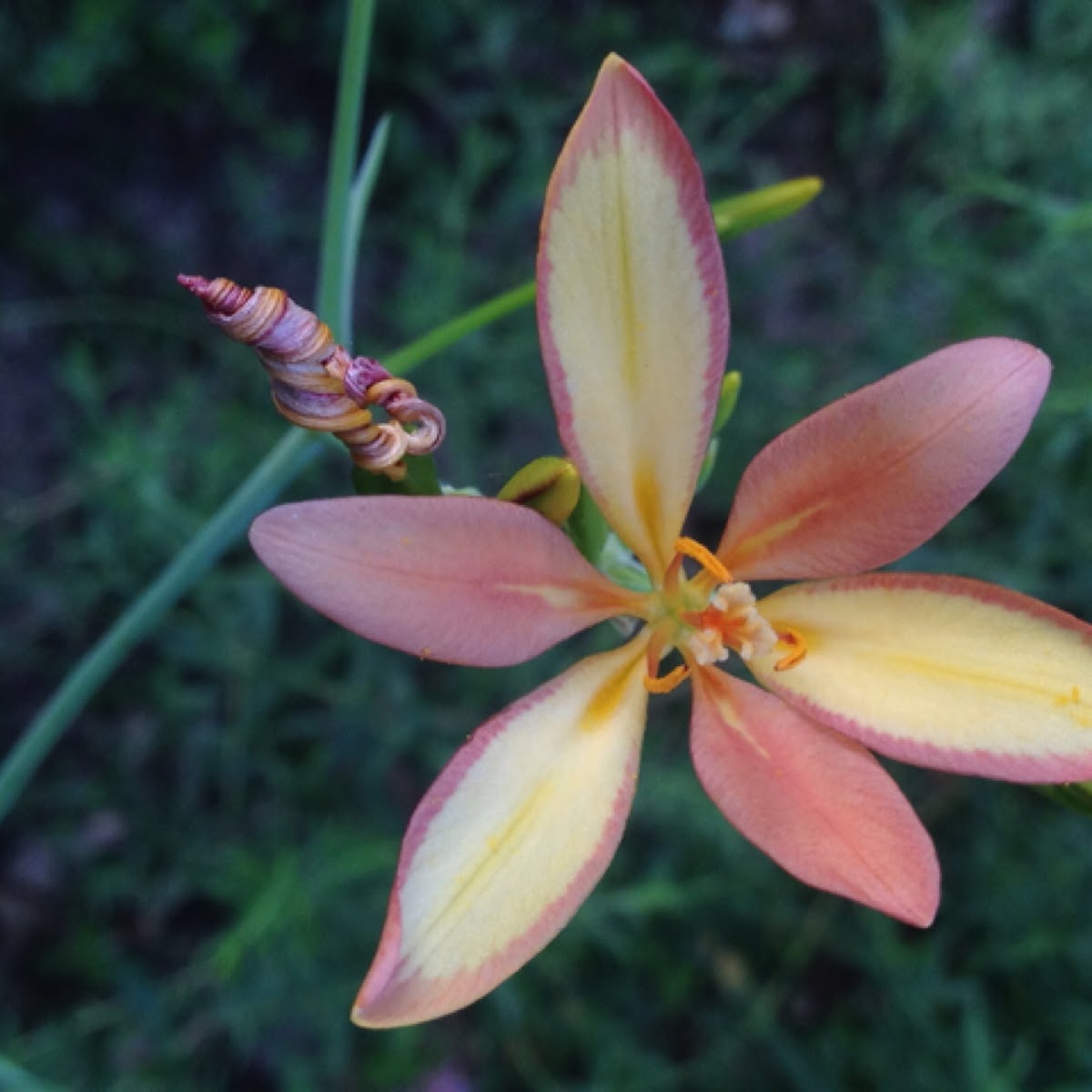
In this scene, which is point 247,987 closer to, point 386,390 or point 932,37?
point 386,390

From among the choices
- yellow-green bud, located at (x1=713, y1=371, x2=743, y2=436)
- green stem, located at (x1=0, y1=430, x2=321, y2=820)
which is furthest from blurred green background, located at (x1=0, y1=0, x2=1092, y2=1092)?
yellow-green bud, located at (x1=713, y1=371, x2=743, y2=436)

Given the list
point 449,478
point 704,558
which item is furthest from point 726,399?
point 449,478

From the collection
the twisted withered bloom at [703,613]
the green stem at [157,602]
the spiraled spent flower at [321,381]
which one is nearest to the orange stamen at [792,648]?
the twisted withered bloom at [703,613]

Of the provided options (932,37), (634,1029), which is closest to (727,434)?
(932,37)

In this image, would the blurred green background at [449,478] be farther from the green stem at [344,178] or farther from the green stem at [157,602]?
the green stem at [344,178]

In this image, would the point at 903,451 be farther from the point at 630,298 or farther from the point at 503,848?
the point at 503,848

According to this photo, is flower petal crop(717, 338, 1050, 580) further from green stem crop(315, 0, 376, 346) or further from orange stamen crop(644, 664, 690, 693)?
green stem crop(315, 0, 376, 346)
